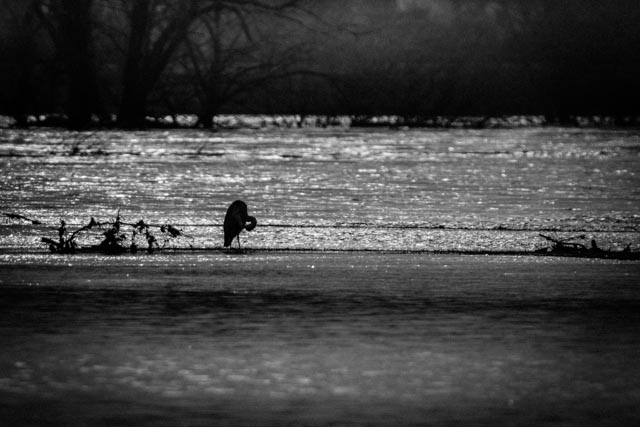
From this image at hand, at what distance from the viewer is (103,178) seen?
64.3ft

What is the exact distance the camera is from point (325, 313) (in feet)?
25.1

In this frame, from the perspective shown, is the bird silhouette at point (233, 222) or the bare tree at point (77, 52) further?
the bare tree at point (77, 52)

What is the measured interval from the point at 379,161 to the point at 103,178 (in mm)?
6528

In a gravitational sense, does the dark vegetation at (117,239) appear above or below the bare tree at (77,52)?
below

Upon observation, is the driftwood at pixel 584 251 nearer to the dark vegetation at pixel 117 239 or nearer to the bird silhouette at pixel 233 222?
the bird silhouette at pixel 233 222

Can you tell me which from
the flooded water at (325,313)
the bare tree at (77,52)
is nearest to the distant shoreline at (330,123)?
the bare tree at (77,52)

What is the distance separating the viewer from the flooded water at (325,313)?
17.6 ft

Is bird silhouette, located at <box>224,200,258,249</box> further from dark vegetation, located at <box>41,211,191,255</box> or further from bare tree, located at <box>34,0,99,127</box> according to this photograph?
bare tree, located at <box>34,0,99,127</box>

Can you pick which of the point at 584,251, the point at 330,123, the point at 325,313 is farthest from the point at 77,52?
the point at 325,313

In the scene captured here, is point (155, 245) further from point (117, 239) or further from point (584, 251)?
point (584, 251)

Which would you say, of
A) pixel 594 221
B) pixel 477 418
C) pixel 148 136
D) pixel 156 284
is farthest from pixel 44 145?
pixel 477 418

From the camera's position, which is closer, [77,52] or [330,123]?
[77,52]

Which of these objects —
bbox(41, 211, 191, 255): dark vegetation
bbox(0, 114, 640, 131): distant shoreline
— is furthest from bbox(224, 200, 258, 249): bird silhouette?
bbox(0, 114, 640, 131): distant shoreline

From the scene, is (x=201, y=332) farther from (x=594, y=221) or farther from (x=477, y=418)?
(x=594, y=221)
